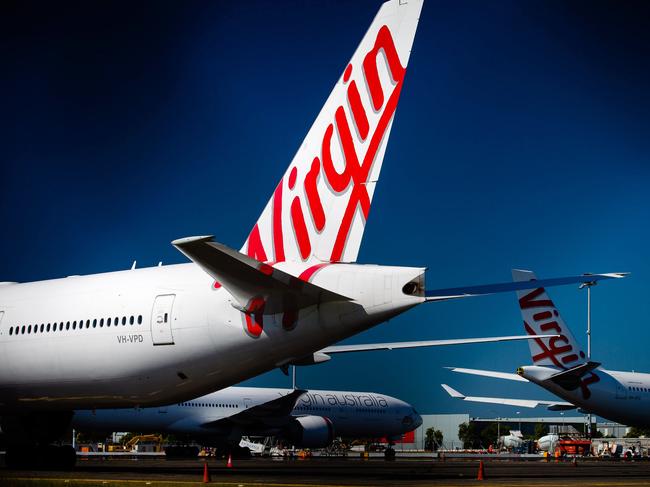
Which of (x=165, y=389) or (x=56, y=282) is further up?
(x=56, y=282)

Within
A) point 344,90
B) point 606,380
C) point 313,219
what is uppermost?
point 344,90

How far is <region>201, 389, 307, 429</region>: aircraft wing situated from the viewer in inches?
1508

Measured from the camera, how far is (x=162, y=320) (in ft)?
53.8

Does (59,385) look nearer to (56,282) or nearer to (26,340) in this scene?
(26,340)

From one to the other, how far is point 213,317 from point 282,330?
4.81ft

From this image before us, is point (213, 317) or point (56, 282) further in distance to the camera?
point (56, 282)

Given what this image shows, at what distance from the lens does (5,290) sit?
21.4 metres

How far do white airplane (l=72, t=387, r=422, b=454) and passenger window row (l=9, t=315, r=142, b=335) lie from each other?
53.0 ft

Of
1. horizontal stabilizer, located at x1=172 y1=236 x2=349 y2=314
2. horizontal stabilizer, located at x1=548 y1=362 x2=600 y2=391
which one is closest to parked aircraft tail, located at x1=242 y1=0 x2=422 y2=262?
horizontal stabilizer, located at x1=172 y1=236 x2=349 y2=314

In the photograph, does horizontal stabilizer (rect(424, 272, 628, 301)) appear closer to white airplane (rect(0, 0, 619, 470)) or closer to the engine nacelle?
white airplane (rect(0, 0, 619, 470))

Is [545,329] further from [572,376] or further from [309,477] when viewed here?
[309,477]

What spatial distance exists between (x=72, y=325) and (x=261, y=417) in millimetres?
21991

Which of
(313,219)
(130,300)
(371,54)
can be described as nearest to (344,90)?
(371,54)

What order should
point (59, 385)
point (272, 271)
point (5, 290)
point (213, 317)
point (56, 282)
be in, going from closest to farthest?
1. point (272, 271)
2. point (213, 317)
3. point (59, 385)
4. point (56, 282)
5. point (5, 290)
